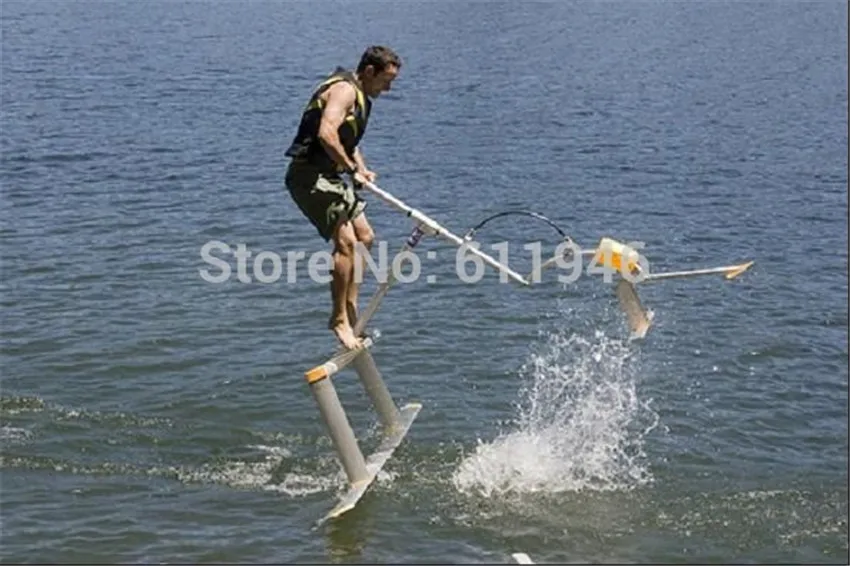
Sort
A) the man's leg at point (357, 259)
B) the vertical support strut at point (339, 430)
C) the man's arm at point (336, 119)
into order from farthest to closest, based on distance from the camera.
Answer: the man's leg at point (357, 259) → the vertical support strut at point (339, 430) → the man's arm at point (336, 119)

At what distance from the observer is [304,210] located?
486 inches

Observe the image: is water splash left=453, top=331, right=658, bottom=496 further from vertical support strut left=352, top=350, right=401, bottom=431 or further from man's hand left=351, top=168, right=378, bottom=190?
man's hand left=351, top=168, right=378, bottom=190

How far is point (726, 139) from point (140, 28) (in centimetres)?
3494

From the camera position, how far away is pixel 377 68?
11961mm

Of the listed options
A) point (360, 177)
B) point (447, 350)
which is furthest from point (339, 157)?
A: point (447, 350)

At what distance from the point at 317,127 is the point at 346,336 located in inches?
75.6

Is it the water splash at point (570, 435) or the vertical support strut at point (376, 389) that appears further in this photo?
the water splash at point (570, 435)

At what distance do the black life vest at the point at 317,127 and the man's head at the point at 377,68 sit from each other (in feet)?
0.29

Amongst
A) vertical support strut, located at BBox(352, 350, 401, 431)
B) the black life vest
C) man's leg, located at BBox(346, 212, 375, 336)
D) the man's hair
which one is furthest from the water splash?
the man's hair

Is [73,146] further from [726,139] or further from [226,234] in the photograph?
[726,139]

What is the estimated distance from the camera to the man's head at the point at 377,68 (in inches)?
470

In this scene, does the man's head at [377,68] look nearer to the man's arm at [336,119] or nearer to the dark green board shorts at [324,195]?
the man's arm at [336,119]

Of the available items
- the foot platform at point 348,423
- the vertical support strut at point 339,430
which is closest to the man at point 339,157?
the foot platform at point 348,423

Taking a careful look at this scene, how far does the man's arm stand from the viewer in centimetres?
1165
